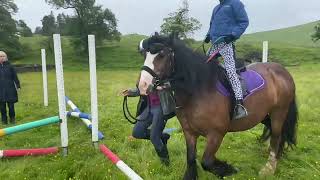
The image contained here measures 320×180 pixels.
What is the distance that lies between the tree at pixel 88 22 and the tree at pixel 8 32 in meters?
7.99

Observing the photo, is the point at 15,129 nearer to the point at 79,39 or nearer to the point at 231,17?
the point at 231,17

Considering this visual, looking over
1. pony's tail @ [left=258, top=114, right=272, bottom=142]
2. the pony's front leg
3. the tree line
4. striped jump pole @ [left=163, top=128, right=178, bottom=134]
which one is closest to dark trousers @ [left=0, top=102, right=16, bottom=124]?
striped jump pole @ [left=163, top=128, right=178, bottom=134]

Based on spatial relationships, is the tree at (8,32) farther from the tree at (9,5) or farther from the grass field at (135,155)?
the grass field at (135,155)

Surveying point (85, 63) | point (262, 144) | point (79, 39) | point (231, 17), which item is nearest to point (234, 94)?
point (231, 17)

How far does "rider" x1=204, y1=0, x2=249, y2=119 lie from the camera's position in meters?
5.59

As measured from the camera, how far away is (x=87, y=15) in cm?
6331

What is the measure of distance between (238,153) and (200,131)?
221 centimetres

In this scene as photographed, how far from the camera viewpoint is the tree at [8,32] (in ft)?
190

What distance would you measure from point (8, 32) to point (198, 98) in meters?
59.3

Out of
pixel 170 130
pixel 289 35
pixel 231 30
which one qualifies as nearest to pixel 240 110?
pixel 231 30

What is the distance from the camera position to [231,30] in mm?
5629

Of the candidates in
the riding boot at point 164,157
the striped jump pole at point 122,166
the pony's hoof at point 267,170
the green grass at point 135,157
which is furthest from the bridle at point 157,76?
the pony's hoof at point 267,170

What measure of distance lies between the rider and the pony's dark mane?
40 cm

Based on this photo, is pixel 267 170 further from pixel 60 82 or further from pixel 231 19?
pixel 60 82
